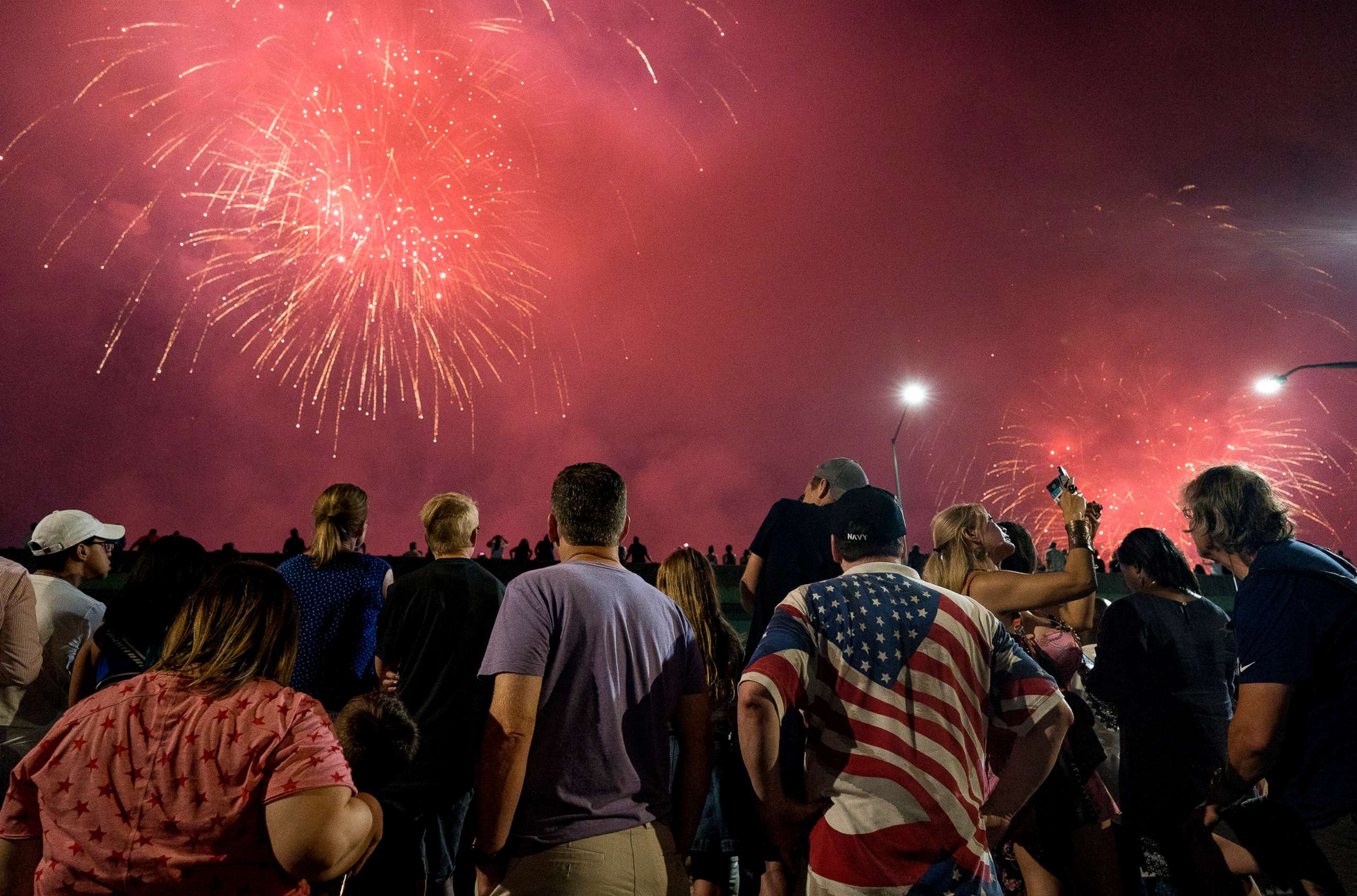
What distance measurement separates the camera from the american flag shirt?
2.55 metres

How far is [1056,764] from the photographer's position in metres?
Result: 3.88

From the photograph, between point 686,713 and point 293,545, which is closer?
point 686,713

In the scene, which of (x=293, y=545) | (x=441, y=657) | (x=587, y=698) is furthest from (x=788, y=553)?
(x=293, y=545)

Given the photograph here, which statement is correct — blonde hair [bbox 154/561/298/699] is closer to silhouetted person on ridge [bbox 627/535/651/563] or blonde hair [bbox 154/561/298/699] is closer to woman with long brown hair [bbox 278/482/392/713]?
woman with long brown hair [bbox 278/482/392/713]

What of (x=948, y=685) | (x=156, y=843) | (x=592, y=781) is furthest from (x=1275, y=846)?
(x=156, y=843)

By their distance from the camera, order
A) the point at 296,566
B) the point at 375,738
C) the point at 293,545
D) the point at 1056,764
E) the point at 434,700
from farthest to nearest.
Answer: the point at 293,545
the point at 296,566
the point at 434,700
the point at 1056,764
the point at 375,738

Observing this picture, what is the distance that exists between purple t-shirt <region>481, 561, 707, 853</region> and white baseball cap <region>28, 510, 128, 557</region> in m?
3.87

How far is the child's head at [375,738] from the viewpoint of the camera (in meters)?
2.43

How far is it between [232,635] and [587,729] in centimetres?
122

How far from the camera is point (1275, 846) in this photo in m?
3.19

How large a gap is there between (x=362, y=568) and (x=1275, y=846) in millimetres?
4857

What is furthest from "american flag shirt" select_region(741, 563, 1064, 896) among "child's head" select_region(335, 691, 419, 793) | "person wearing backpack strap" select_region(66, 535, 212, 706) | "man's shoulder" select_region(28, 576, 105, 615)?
"man's shoulder" select_region(28, 576, 105, 615)

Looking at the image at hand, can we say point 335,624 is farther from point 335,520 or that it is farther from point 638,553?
point 638,553

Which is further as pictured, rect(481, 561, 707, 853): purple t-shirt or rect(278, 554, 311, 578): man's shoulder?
rect(278, 554, 311, 578): man's shoulder
